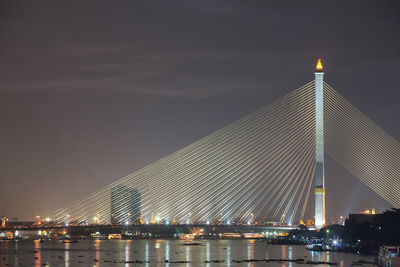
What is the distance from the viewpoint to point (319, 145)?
1800 inches

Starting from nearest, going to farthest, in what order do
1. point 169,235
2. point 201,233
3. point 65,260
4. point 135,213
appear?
point 65,260 → point 135,213 → point 169,235 → point 201,233

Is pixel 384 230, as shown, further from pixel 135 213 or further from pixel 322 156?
pixel 135 213

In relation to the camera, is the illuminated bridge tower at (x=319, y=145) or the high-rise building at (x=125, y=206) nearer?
the illuminated bridge tower at (x=319, y=145)

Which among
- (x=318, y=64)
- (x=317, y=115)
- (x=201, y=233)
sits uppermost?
(x=318, y=64)

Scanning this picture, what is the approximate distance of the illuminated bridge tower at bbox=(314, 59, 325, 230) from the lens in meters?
45.2

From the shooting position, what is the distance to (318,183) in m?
47.2

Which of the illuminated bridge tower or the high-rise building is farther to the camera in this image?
the high-rise building

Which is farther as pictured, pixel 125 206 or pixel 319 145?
pixel 125 206

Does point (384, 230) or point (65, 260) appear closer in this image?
point (65, 260)

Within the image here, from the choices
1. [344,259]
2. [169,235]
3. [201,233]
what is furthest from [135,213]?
[344,259]

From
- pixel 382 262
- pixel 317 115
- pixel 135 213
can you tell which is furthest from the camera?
pixel 135 213

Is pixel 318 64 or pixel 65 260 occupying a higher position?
pixel 318 64

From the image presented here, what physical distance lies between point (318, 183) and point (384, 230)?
5094 millimetres

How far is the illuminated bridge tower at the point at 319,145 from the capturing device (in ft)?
148
